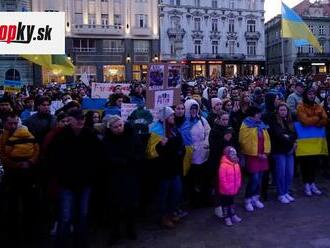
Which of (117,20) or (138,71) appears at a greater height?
(117,20)

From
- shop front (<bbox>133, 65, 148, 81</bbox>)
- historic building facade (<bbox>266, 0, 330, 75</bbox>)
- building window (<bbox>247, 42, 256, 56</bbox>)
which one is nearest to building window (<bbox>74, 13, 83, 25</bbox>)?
shop front (<bbox>133, 65, 148, 81</bbox>)

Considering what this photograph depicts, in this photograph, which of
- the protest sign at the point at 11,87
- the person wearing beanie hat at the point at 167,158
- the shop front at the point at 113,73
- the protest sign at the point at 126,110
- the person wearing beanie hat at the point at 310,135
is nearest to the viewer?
the person wearing beanie hat at the point at 167,158

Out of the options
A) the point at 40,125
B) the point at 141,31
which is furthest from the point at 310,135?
the point at 141,31

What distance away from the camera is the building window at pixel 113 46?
2219 inches

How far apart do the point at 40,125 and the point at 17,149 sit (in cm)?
109

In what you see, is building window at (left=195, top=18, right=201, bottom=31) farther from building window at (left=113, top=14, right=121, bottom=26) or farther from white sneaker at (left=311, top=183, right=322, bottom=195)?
white sneaker at (left=311, top=183, right=322, bottom=195)

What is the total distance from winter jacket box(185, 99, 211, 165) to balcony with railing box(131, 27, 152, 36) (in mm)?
50840

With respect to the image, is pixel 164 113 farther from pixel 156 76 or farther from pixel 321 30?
pixel 321 30

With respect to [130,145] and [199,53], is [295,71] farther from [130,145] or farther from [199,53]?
[130,145]

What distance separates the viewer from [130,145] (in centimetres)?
620

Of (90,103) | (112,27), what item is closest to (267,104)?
(90,103)

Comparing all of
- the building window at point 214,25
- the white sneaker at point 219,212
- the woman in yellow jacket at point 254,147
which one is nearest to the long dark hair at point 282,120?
the woman in yellow jacket at point 254,147

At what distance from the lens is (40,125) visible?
23.9ft

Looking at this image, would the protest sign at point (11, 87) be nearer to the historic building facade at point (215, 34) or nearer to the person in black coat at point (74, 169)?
the person in black coat at point (74, 169)
